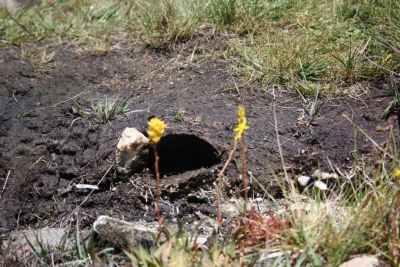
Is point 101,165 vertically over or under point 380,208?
under

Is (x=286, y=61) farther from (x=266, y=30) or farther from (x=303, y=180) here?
(x=303, y=180)

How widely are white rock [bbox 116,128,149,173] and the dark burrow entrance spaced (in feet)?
0.24

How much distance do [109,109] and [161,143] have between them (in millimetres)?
433

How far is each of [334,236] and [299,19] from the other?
218cm

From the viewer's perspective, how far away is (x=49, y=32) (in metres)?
5.02

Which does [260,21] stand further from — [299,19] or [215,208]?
[215,208]

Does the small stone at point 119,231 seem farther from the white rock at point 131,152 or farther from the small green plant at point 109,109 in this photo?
the small green plant at point 109,109

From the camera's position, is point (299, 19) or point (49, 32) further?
point (49, 32)

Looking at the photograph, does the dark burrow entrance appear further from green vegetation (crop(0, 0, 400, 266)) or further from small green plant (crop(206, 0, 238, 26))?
small green plant (crop(206, 0, 238, 26))

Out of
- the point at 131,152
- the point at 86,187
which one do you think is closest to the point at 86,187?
the point at 86,187

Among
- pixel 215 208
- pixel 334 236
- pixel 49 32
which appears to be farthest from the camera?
pixel 49 32

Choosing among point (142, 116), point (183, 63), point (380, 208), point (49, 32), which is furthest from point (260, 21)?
point (380, 208)

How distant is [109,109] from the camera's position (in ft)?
12.3

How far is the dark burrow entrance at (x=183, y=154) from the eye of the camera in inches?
137
